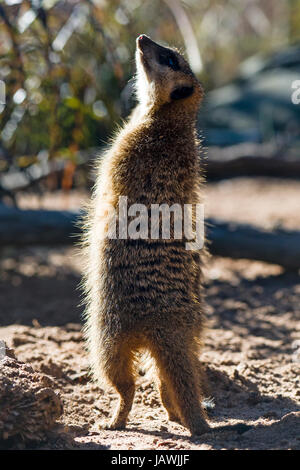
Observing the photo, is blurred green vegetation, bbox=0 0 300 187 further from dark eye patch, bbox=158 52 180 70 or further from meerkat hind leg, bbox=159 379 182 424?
meerkat hind leg, bbox=159 379 182 424

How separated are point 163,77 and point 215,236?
2.24m

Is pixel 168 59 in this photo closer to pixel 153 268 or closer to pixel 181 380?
pixel 153 268

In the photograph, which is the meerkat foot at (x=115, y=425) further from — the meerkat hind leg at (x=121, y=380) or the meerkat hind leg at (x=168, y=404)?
the meerkat hind leg at (x=168, y=404)

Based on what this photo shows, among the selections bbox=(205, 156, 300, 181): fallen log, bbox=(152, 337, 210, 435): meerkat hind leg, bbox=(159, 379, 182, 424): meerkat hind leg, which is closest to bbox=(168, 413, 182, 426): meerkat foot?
→ bbox=(159, 379, 182, 424): meerkat hind leg

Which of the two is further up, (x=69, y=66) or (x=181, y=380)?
(x=69, y=66)

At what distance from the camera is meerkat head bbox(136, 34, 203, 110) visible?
8.92ft

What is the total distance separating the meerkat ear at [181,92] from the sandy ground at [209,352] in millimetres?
1426

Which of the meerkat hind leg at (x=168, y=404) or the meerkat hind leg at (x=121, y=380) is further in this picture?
the meerkat hind leg at (x=168, y=404)

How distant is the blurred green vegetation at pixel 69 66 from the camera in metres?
4.06

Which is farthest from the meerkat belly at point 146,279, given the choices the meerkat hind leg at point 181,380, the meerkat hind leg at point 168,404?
the meerkat hind leg at point 168,404

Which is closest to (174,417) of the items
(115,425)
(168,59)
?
(115,425)

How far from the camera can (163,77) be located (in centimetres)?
273
